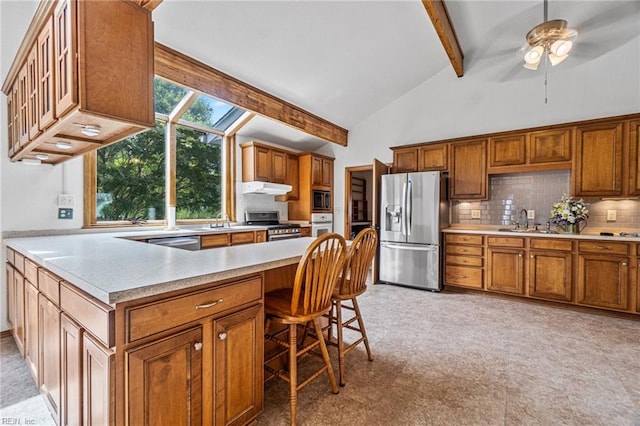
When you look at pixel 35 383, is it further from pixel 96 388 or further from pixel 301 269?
pixel 301 269

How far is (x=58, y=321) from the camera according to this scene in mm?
1373

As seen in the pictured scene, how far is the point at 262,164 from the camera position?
16.1ft

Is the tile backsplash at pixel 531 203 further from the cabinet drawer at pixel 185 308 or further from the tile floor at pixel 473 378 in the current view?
the cabinet drawer at pixel 185 308

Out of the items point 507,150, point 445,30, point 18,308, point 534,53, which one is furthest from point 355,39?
point 18,308

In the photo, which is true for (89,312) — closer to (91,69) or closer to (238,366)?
(238,366)

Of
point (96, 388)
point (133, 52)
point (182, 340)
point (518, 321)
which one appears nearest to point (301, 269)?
point (182, 340)

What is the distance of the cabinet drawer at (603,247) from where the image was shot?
3029mm

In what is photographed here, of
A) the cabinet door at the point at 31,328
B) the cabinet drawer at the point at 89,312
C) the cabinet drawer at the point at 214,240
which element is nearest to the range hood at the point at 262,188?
the cabinet drawer at the point at 214,240

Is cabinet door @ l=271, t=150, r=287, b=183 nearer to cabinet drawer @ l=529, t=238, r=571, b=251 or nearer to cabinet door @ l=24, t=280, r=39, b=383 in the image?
cabinet door @ l=24, t=280, r=39, b=383

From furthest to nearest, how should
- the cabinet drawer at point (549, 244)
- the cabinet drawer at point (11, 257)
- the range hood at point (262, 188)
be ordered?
the range hood at point (262, 188)
the cabinet drawer at point (549, 244)
the cabinet drawer at point (11, 257)

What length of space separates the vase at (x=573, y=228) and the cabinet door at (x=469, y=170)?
97cm

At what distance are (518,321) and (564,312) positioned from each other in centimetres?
76

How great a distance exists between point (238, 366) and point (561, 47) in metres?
3.85

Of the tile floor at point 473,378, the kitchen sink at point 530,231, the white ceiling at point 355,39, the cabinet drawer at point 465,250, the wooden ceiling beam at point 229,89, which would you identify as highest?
the white ceiling at point 355,39
